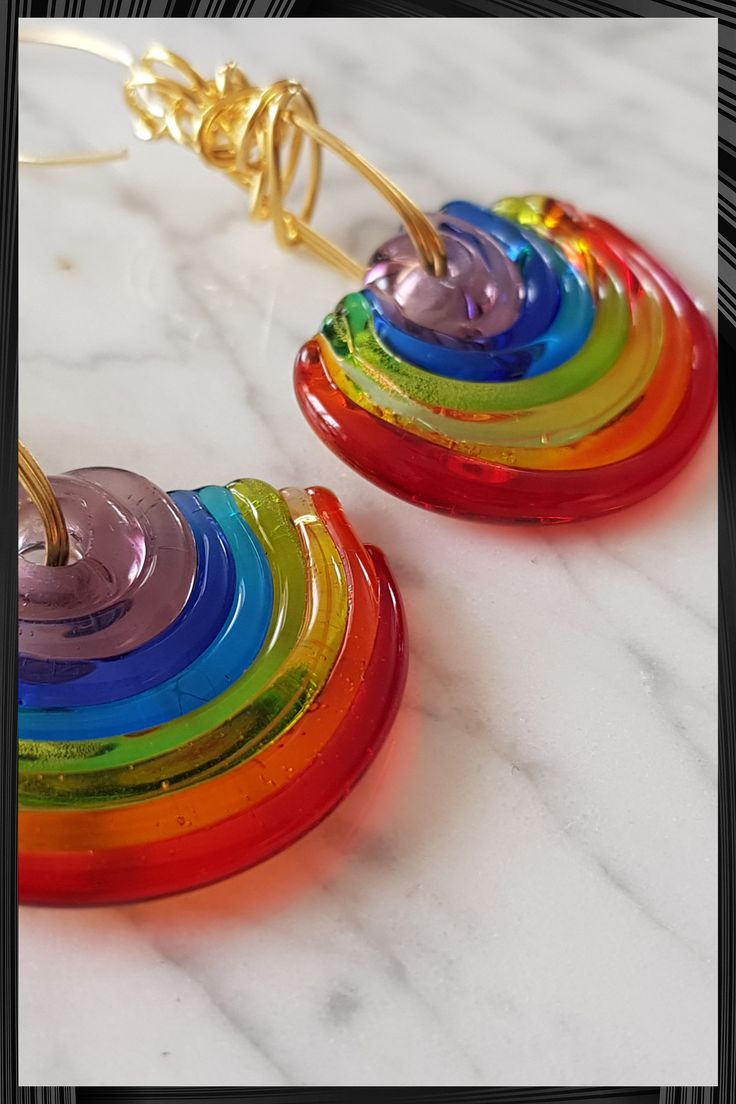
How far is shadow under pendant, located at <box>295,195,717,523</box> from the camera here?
2.64 feet

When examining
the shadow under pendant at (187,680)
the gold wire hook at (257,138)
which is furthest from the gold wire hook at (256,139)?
the shadow under pendant at (187,680)

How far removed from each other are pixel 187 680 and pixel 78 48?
2.22ft

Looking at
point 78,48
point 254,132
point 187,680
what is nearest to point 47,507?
point 187,680

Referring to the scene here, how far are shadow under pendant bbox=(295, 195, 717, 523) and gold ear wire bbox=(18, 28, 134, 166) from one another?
284mm

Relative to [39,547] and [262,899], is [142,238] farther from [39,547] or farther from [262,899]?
[262,899]

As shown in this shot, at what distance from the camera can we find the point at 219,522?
76cm

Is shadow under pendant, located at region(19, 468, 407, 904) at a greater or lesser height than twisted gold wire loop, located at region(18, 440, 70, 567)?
lesser

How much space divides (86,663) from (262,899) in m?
0.16

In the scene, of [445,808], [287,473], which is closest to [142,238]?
[287,473]

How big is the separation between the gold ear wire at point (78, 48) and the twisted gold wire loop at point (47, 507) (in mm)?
432

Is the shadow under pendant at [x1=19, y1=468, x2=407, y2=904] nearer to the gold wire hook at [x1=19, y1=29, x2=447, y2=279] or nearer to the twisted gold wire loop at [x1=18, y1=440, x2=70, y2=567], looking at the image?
the twisted gold wire loop at [x1=18, y1=440, x2=70, y2=567]

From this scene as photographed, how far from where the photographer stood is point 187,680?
682mm

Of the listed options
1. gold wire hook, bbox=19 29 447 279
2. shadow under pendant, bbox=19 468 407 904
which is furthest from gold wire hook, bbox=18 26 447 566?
shadow under pendant, bbox=19 468 407 904

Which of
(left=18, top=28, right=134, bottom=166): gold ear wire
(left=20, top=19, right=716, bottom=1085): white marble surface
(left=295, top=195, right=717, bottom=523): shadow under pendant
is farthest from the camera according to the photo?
(left=18, top=28, right=134, bottom=166): gold ear wire
